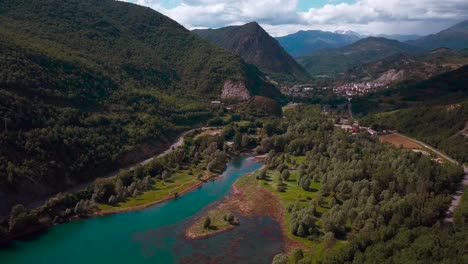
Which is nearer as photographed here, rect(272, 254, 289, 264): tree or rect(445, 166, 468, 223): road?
rect(272, 254, 289, 264): tree

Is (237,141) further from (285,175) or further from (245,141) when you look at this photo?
(285,175)

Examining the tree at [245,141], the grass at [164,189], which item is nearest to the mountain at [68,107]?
A: the grass at [164,189]

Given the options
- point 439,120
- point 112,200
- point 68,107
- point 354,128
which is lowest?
point 112,200

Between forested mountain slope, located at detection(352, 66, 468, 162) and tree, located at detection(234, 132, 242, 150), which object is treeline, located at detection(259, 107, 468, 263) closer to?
tree, located at detection(234, 132, 242, 150)

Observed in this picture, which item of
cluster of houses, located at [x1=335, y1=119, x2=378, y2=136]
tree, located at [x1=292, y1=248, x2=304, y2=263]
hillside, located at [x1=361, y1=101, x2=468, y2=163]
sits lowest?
tree, located at [x1=292, y1=248, x2=304, y2=263]

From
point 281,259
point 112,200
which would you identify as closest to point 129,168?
point 112,200

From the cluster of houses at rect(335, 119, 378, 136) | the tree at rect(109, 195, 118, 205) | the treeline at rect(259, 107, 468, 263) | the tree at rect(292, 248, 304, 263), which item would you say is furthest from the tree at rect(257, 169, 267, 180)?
the cluster of houses at rect(335, 119, 378, 136)
